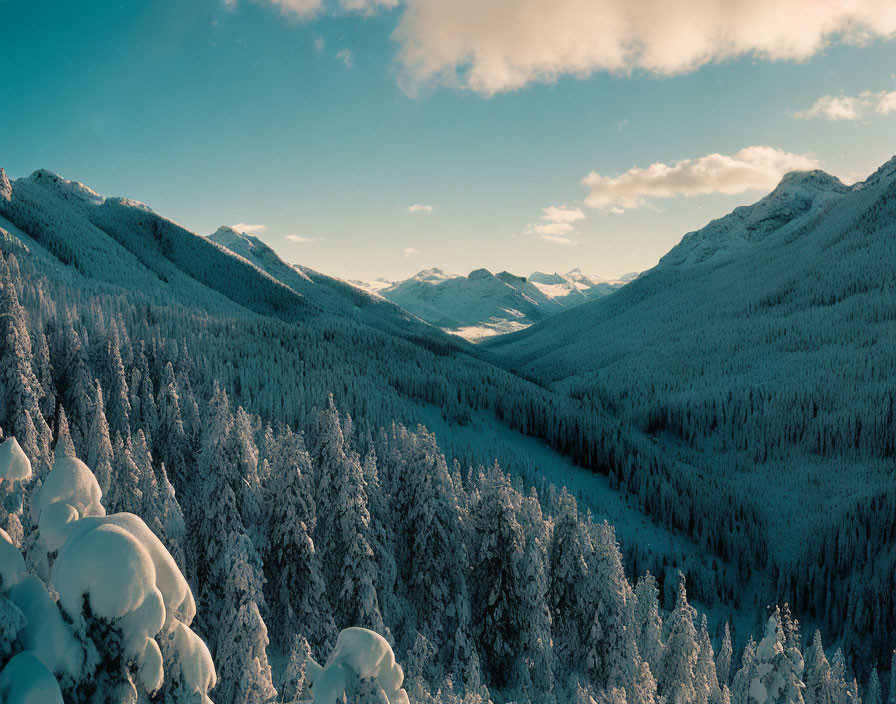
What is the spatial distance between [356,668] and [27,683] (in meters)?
4.17

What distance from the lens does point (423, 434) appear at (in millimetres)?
33844

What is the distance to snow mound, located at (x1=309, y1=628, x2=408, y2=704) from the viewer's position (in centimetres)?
741

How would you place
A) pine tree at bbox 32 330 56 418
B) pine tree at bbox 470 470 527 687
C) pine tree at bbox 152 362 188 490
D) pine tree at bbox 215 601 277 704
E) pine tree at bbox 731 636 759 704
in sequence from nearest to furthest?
Answer: pine tree at bbox 215 601 277 704 → pine tree at bbox 731 636 759 704 → pine tree at bbox 470 470 527 687 → pine tree at bbox 152 362 188 490 → pine tree at bbox 32 330 56 418

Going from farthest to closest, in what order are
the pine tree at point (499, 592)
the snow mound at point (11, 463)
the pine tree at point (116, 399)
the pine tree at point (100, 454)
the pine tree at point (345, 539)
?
1. the pine tree at point (116, 399)
2. the pine tree at point (100, 454)
3. the pine tree at point (499, 592)
4. the pine tree at point (345, 539)
5. the snow mound at point (11, 463)

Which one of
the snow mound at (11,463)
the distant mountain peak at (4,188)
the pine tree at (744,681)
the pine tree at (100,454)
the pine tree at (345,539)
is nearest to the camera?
the snow mound at (11,463)

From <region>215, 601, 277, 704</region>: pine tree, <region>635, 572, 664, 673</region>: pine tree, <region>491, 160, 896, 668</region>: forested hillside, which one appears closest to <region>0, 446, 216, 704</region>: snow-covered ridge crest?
<region>215, 601, 277, 704</region>: pine tree

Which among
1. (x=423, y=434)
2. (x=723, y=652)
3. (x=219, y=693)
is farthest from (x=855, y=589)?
(x=219, y=693)

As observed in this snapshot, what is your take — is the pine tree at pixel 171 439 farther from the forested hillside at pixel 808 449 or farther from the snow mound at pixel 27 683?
the forested hillside at pixel 808 449

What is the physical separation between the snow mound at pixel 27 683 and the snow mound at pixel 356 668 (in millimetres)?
3492

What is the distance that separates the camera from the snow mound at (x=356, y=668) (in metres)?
7.41

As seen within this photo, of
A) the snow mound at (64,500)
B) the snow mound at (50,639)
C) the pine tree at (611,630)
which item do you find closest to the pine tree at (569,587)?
the pine tree at (611,630)

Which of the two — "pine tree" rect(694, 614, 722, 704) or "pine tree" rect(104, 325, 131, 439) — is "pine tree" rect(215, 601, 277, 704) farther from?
"pine tree" rect(104, 325, 131, 439)

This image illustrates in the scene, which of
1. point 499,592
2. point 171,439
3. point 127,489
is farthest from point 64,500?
point 171,439

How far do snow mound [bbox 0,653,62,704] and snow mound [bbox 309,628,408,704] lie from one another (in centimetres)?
349
